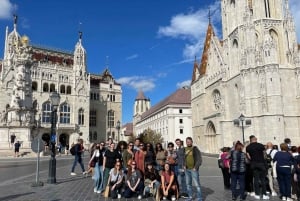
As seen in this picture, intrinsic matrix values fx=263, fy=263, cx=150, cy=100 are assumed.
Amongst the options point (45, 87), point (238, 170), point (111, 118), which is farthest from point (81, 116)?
point (238, 170)

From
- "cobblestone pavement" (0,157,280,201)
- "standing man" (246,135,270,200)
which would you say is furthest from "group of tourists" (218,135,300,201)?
"cobblestone pavement" (0,157,280,201)

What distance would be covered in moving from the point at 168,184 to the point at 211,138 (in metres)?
36.6

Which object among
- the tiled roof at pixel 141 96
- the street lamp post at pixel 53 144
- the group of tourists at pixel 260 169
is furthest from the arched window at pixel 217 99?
the tiled roof at pixel 141 96

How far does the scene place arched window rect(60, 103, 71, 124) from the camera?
57.6 metres

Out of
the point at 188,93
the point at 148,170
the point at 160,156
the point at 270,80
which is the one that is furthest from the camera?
the point at 188,93

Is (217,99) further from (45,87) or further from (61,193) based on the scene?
(45,87)

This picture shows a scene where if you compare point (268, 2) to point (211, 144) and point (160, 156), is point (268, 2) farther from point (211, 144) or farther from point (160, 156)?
point (160, 156)

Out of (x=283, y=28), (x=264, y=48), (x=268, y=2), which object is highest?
(x=268, y=2)

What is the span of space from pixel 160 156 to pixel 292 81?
30607 millimetres

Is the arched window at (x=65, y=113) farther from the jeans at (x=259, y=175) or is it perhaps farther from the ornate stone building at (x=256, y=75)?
the jeans at (x=259, y=175)

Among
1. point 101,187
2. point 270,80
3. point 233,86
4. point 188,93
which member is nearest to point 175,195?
point 101,187

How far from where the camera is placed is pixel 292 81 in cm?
3422

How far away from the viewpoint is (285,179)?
27.4 ft

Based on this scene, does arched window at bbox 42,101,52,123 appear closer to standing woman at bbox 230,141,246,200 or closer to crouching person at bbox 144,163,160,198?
crouching person at bbox 144,163,160,198
